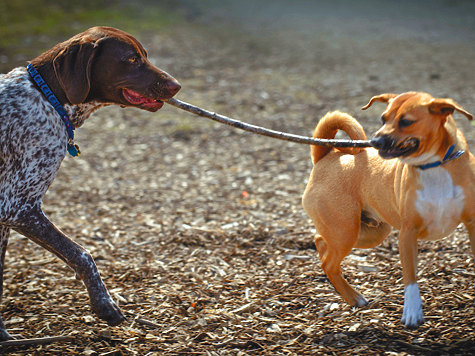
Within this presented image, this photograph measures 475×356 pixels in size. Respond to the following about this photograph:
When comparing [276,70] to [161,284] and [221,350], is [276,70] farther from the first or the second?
[221,350]

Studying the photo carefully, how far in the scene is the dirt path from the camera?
295 centimetres

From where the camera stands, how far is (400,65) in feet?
33.4

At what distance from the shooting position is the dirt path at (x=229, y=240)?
9.66 ft

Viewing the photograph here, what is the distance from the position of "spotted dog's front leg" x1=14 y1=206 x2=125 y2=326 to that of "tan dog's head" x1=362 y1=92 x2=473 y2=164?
5.96 ft

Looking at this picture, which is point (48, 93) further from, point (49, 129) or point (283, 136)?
point (283, 136)

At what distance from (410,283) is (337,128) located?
123cm

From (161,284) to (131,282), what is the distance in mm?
241

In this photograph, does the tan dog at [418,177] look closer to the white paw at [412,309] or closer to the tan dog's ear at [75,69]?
the white paw at [412,309]

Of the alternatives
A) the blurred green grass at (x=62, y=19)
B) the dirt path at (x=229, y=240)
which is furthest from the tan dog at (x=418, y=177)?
the blurred green grass at (x=62, y=19)

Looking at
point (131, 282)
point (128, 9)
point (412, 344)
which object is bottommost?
point (131, 282)

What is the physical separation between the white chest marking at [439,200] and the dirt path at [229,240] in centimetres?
64

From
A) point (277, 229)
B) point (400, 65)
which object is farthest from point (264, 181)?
point (400, 65)

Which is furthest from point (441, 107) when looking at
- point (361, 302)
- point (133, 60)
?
point (133, 60)

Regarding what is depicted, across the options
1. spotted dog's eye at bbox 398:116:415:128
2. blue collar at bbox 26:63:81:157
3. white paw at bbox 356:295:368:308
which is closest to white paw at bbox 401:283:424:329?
white paw at bbox 356:295:368:308
